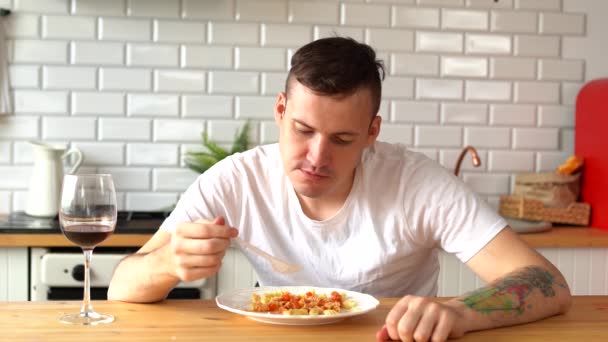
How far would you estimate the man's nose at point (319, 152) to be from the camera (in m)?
1.99

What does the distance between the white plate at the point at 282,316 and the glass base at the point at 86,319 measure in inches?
9.1

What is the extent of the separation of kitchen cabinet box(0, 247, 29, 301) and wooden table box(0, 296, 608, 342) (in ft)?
3.96

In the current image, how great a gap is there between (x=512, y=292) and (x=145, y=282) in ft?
2.62

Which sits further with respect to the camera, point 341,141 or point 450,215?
point 450,215

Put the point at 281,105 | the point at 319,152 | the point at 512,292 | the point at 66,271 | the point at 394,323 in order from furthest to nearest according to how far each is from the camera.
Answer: the point at 66,271, the point at 281,105, the point at 319,152, the point at 512,292, the point at 394,323

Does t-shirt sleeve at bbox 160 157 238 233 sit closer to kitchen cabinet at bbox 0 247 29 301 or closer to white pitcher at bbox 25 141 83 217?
kitchen cabinet at bbox 0 247 29 301

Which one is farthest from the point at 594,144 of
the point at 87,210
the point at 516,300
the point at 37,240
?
the point at 87,210

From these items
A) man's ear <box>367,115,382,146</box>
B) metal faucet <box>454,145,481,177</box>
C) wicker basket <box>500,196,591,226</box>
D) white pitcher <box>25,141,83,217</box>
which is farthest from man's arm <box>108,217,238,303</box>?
wicker basket <box>500,196,591,226</box>

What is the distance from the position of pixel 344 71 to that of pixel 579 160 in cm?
201

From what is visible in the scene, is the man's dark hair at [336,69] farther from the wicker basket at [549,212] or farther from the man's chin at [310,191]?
the wicker basket at [549,212]

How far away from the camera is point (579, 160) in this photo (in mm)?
3695

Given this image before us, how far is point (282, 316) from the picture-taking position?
162 centimetres

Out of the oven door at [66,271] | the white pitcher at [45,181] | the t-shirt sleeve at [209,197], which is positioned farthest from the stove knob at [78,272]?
the t-shirt sleeve at [209,197]

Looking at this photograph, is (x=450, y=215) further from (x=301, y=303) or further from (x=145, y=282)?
(x=145, y=282)
